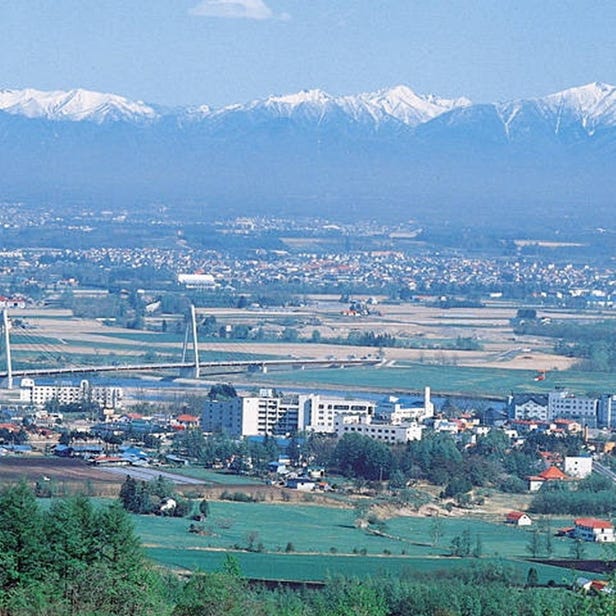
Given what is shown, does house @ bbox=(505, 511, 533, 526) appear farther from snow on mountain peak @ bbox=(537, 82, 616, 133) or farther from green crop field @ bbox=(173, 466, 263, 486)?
snow on mountain peak @ bbox=(537, 82, 616, 133)

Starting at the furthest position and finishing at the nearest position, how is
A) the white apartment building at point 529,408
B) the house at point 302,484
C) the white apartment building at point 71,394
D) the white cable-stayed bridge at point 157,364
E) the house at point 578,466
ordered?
the white cable-stayed bridge at point 157,364 → the white apartment building at point 71,394 → the white apartment building at point 529,408 → the house at point 578,466 → the house at point 302,484

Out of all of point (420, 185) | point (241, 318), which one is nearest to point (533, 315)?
point (241, 318)

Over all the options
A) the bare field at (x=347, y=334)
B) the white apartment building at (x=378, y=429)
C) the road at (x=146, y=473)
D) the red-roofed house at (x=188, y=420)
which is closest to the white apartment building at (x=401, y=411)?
the white apartment building at (x=378, y=429)

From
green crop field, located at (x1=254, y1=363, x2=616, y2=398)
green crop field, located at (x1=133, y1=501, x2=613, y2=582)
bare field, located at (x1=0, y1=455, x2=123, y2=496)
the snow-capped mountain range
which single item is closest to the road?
bare field, located at (x1=0, y1=455, x2=123, y2=496)

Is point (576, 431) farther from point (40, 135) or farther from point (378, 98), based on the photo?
point (378, 98)

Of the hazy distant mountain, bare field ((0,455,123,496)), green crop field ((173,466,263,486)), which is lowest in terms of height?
green crop field ((173,466,263,486))

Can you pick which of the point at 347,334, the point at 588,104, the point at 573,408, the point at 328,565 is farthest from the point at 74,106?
the point at 328,565

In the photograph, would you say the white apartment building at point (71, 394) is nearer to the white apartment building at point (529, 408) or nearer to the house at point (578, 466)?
the white apartment building at point (529, 408)
